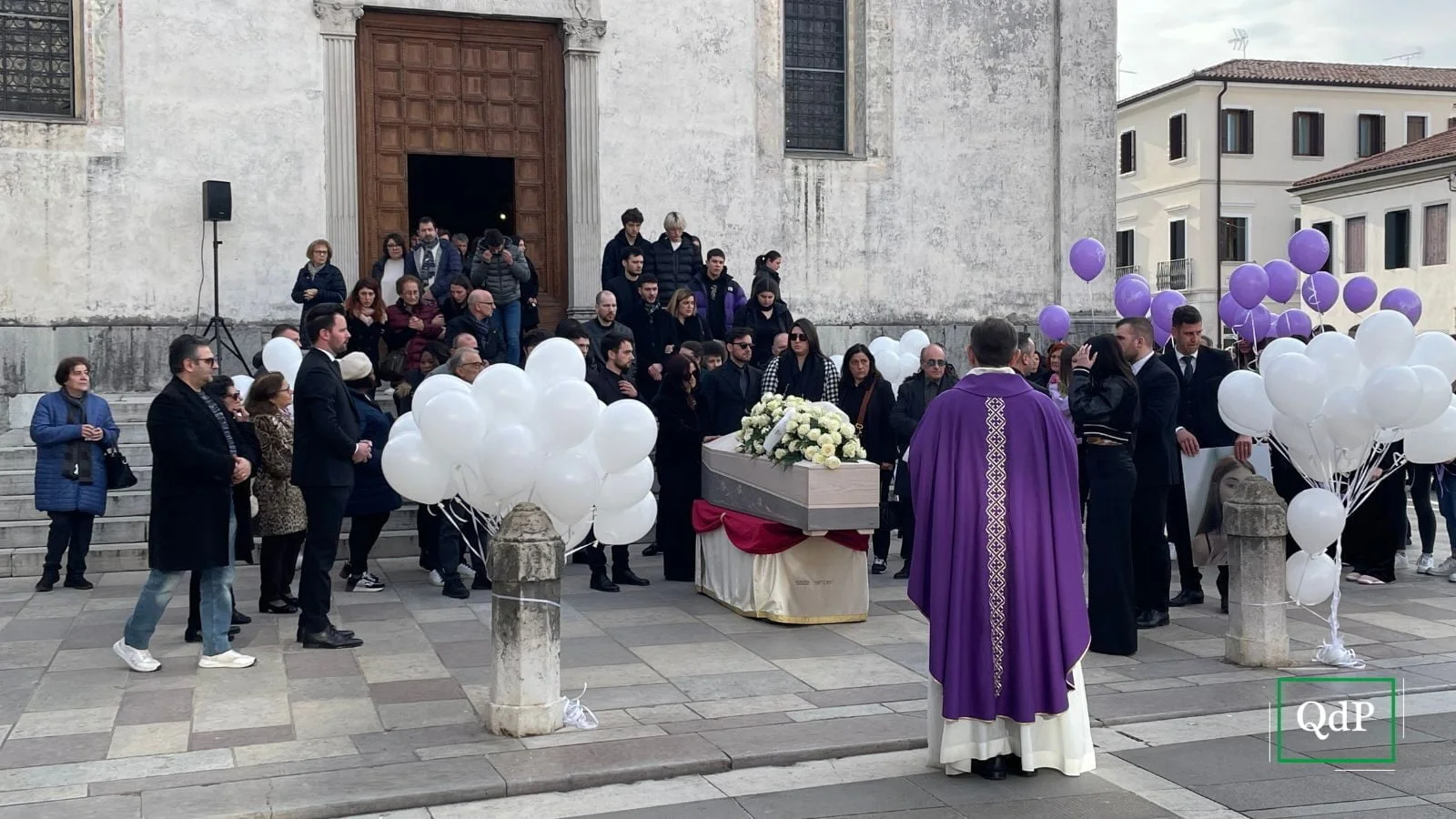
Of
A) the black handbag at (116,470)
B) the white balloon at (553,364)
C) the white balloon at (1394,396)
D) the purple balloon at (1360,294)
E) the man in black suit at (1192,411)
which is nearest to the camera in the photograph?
the white balloon at (553,364)

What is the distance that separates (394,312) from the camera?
12.9m

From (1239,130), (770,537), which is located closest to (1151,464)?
(770,537)

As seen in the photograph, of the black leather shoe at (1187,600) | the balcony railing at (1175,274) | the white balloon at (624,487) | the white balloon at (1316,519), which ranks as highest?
the balcony railing at (1175,274)

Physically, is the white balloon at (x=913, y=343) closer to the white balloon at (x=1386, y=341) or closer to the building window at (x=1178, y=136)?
the white balloon at (x=1386, y=341)

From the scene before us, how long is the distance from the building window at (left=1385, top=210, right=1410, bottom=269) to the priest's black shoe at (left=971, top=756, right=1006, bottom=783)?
123 ft

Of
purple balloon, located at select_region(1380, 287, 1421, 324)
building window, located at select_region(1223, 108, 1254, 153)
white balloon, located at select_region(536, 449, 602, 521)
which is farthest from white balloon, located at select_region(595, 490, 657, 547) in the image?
building window, located at select_region(1223, 108, 1254, 153)

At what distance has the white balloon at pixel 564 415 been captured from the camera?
7.30 metres

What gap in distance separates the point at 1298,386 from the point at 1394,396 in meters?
0.52

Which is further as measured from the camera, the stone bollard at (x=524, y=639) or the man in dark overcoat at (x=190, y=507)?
the man in dark overcoat at (x=190, y=507)

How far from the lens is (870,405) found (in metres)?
11.4

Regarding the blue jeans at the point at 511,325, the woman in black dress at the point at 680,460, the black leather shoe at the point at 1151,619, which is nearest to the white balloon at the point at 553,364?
the woman in black dress at the point at 680,460

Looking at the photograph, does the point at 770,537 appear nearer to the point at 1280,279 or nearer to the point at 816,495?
the point at 816,495

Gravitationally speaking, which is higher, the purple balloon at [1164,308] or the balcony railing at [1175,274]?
the balcony railing at [1175,274]

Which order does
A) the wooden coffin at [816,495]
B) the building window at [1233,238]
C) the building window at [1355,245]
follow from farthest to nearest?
the building window at [1233,238] < the building window at [1355,245] < the wooden coffin at [816,495]
